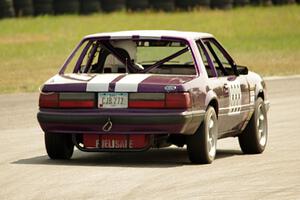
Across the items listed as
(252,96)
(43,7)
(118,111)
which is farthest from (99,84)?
(43,7)

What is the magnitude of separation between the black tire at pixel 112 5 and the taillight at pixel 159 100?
3570 cm

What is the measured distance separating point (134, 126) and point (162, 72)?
5.25 ft

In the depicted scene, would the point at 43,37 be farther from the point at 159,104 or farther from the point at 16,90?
the point at 159,104

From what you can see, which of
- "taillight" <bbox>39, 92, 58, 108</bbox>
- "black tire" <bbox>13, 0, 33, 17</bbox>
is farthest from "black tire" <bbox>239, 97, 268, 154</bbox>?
"black tire" <bbox>13, 0, 33, 17</bbox>

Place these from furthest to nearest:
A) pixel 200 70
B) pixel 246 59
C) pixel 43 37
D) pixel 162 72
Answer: pixel 43 37 → pixel 246 59 → pixel 162 72 → pixel 200 70

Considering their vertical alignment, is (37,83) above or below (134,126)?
below

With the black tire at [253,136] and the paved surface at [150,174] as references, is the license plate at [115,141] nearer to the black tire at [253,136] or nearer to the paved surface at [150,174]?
the paved surface at [150,174]

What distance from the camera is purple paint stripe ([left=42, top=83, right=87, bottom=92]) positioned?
11680 mm

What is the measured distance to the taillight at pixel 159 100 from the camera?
1151 cm

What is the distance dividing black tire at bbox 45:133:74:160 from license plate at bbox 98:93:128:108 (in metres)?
0.70

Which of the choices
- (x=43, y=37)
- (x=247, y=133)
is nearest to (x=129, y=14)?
(x=43, y=37)

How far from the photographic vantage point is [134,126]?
11.5m

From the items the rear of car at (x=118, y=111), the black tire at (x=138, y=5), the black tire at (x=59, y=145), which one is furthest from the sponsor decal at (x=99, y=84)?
the black tire at (x=138, y=5)

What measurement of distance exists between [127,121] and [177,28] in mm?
31874
